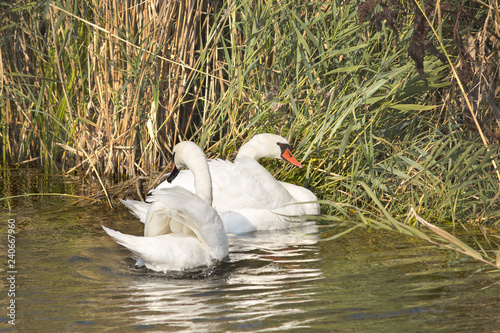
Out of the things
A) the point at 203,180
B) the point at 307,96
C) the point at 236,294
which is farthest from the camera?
the point at 307,96

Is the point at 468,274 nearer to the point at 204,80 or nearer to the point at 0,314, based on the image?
the point at 0,314

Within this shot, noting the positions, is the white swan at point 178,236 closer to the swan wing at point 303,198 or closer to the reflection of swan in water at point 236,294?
the reflection of swan in water at point 236,294

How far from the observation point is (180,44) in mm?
6488

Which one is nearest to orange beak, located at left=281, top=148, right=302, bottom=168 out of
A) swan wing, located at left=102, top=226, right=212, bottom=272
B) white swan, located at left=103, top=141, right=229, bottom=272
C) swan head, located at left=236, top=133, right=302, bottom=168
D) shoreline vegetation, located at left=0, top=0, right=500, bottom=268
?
swan head, located at left=236, top=133, right=302, bottom=168

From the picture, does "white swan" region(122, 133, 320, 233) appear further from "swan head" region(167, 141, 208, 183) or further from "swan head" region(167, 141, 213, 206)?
"swan head" region(167, 141, 213, 206)

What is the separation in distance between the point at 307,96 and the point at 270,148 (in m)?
0.55

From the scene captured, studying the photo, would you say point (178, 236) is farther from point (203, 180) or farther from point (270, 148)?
point (270, 148)

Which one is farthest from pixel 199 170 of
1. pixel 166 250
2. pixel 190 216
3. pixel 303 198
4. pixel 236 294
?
pixel 303 198

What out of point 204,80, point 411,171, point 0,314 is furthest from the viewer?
point 204,80

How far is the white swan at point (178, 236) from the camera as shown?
12.8 feet

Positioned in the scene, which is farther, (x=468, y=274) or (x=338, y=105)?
(x=338, y=105)

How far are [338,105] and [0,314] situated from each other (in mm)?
3265

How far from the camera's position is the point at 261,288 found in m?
3.66

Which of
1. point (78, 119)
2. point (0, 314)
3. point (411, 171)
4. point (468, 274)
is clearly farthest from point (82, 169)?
point (468, 274)
